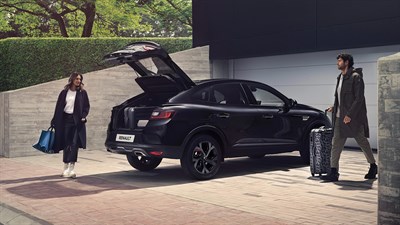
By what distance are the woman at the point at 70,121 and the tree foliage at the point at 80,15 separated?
1506cm

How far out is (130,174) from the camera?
10109 millimetres

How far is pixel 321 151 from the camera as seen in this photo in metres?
9.16

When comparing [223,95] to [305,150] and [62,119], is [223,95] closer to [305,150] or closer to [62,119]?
[305,150]

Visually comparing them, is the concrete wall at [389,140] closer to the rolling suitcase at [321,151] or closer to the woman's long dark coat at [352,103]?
the woman's long dark coat at [352,103]

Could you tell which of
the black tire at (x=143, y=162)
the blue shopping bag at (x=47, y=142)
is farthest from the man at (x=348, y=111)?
the blue shopping bag at (x=47, y=142)

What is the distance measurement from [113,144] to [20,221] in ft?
10.1

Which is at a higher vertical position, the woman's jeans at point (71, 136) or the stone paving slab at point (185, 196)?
the woman's jeans at point (71, 136)

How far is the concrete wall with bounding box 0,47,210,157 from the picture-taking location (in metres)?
13.4

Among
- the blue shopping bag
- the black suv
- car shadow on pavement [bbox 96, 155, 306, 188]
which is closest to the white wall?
car shadow on pavement [bbox 96, 155, 306, 188]

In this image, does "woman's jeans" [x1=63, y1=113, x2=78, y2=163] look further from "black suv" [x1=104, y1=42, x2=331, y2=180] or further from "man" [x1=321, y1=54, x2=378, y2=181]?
"man" [x1=321, y1=54, x2=378, y2=181]

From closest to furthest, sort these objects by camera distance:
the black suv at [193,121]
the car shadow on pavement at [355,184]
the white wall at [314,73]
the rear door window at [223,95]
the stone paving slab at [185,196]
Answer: the stone paving slab at [185,196] → the car shadow on pavement at [355,184] → the black suv at [193,121] → the rear door window at [223,95] → the white wall at [314,73]

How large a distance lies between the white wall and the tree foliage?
10771 mm

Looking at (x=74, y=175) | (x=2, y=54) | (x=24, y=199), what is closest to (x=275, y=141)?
(x=74, y=175)

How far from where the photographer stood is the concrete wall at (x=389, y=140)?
5.23 m
